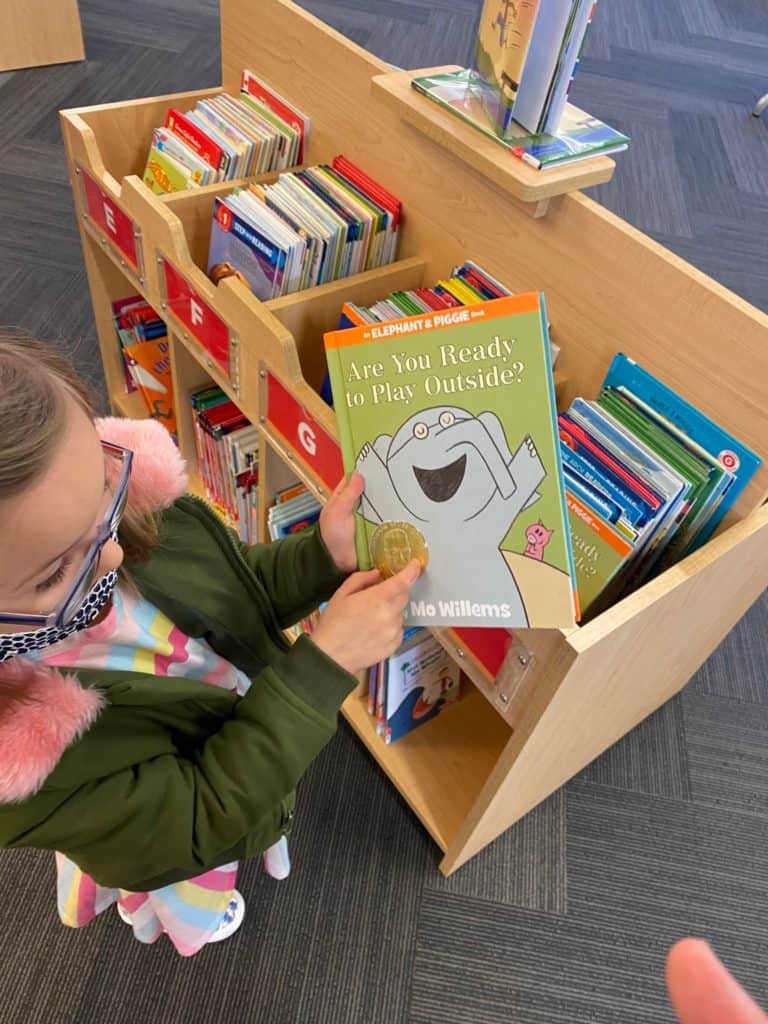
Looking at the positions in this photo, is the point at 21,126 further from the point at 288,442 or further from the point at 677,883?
the point at 677,883

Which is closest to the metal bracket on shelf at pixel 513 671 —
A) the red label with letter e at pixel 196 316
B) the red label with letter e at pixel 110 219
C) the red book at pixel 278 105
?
the red label with letter e at pixel 196 316

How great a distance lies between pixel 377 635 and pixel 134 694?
282 millimetres

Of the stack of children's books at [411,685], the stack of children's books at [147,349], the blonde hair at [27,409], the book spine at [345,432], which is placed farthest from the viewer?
the stack of children's books at [147,349]

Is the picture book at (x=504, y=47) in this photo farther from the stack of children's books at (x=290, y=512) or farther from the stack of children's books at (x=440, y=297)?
the stack of children's books at (x=290, y=512)

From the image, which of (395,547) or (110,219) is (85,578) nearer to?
(395,547)

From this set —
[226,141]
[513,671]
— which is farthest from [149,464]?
[226,141]

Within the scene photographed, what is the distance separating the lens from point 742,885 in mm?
1633

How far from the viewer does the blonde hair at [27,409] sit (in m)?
0.62

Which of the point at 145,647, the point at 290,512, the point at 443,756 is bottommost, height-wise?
the point at 443,756

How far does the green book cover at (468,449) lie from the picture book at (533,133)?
0.45 metres

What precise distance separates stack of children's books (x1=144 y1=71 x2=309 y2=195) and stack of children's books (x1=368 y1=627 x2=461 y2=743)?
1094 millimetres

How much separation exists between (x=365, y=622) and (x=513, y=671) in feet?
1.02

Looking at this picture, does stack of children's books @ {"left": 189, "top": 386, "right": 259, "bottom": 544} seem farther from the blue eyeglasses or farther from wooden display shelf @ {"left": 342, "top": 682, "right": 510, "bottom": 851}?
the blue eyeglasses

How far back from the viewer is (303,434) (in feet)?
4.20
